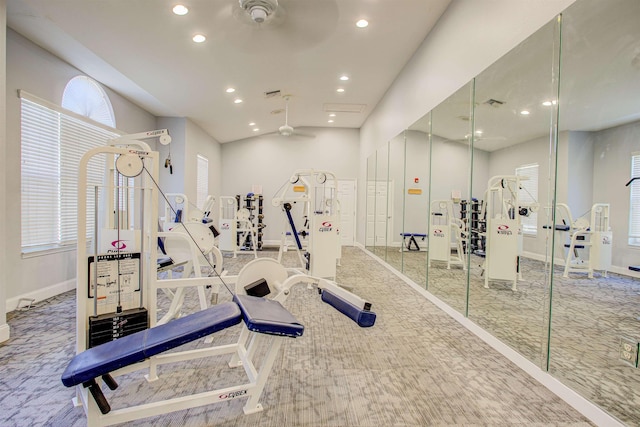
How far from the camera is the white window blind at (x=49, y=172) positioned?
3648 mm

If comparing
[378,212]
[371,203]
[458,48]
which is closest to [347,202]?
[371,203]

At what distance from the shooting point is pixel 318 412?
1847 mm

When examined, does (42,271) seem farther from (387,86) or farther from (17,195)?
(387,86)

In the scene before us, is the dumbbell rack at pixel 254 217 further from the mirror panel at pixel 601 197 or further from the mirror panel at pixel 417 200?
the mirror panel at pixel 601 197

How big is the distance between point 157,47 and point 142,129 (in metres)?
2.69

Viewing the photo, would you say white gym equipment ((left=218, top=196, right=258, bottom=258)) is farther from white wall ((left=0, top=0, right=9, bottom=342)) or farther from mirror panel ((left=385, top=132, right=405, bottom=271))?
white wall ((left=0, top=0, right=9, bottom=342))

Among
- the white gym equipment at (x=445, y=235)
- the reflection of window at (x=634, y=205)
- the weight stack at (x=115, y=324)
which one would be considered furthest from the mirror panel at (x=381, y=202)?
the weight stack at (x=115, y=324)

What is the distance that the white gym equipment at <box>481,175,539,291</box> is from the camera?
3.20 metres

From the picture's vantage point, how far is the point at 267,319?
5.43 feet

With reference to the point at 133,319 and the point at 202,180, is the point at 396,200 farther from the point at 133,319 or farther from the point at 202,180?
the point at 133,319

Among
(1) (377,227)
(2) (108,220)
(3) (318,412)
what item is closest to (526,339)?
(3) (318,412)

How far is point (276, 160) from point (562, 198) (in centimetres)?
769

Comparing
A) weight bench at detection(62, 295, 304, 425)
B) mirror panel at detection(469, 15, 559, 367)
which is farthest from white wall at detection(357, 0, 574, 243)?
weight bench at detection(62, 295, 304, 425)

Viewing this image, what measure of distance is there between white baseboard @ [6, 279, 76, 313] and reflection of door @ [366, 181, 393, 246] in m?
5.47
